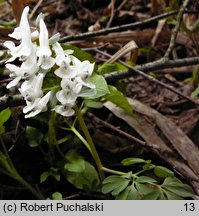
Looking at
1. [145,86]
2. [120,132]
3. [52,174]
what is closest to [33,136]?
[52,174]

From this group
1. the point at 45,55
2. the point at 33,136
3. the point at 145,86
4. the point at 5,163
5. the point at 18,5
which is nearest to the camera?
the point at 45,55

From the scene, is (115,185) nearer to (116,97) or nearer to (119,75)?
(116,97)

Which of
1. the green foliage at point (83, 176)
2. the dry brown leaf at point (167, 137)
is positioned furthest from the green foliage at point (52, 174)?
the dry brown leaf at point (167, 137)

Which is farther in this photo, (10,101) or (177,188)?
(10,101)

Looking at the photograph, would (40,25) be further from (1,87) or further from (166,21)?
(166,21)

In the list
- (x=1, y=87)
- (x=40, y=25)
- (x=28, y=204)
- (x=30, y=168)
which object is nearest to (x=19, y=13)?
(x=1, y=87)

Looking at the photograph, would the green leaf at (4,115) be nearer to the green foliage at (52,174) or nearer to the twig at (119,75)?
the twig at (119,75)
